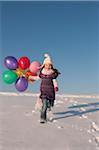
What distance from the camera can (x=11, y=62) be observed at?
31.9ft

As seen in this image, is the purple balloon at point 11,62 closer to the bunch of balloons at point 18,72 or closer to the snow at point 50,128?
the bunch of balloons at point 18,72

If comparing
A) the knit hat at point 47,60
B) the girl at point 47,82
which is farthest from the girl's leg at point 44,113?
the knit hat at point 47,60

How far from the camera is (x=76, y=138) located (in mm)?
7027

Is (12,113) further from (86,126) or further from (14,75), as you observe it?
(86,126)

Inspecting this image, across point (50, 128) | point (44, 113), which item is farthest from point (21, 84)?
point (50, 128)

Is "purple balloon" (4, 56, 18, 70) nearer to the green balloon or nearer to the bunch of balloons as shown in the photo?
the bunch of balloons

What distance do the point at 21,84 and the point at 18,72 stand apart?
34 cm

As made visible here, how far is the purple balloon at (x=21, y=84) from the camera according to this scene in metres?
9.72

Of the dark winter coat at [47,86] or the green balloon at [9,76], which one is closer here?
the dark winter coat at [47,86]

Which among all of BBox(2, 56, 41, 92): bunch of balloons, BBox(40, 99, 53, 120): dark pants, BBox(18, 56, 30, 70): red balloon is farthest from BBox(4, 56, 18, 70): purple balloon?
BBox(40, 99, 53, 120): dark pants

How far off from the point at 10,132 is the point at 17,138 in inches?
21.6

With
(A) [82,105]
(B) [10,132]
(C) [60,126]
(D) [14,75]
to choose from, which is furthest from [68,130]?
(A) [82,105]

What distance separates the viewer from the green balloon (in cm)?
976

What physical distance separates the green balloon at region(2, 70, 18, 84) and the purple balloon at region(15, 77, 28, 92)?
0.11 metres
